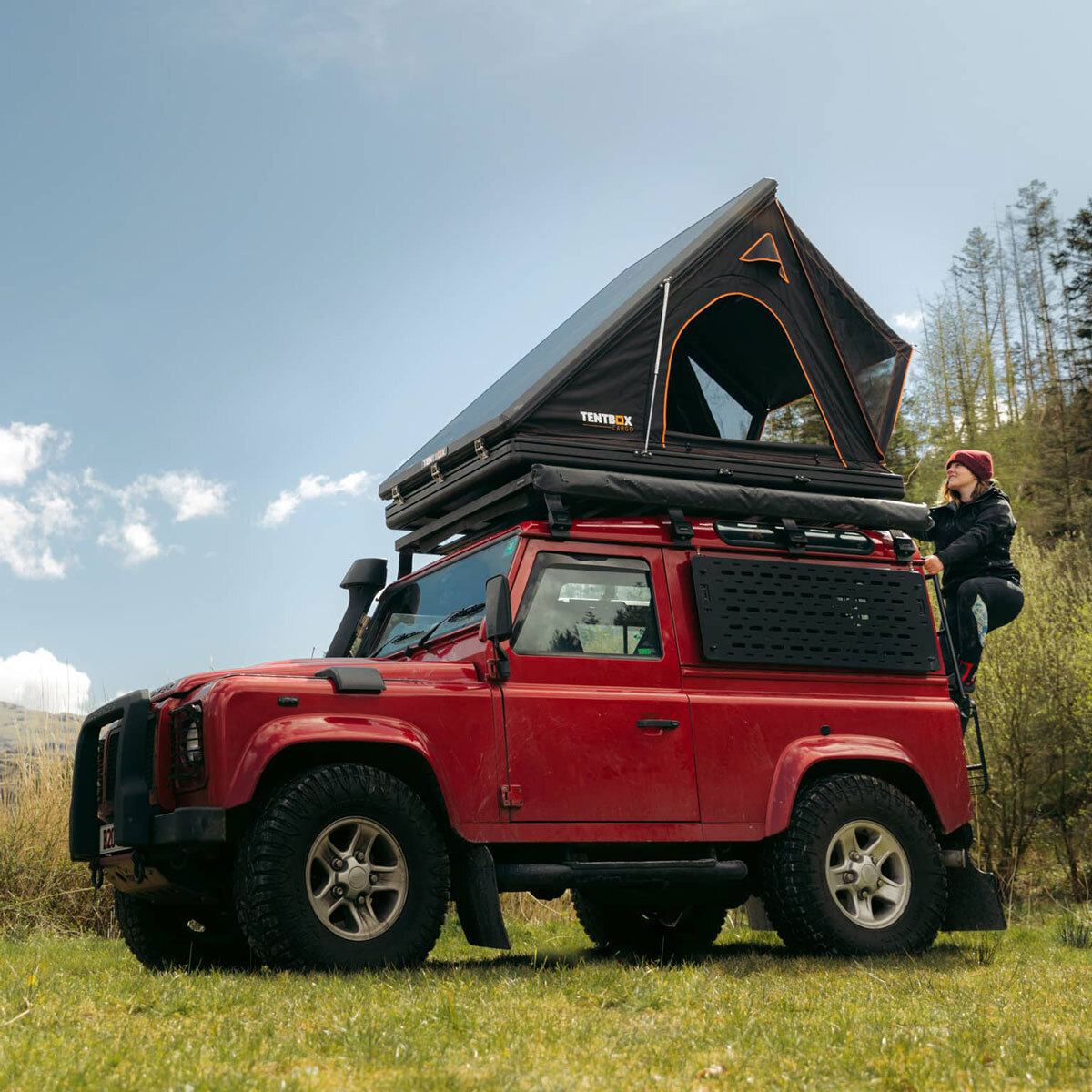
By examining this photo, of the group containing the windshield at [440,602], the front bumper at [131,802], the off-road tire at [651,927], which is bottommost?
the off-road tire at [651,927]

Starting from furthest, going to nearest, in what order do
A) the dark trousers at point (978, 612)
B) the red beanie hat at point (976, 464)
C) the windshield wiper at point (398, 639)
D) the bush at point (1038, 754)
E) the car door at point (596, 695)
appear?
the bush at point (1038, 754) < the red beanie hat at point (976, 464) < the dark trousers at point (978, 612) < the windshield wiper at point (398, 639) < the car door at point (596, 695)

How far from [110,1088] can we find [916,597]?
5.76 metres

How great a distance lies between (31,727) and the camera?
10695 millimetres

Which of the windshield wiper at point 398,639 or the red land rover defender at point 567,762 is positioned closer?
the red land rover defender at point 567,762

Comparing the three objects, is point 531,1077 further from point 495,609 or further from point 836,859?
point 836,859

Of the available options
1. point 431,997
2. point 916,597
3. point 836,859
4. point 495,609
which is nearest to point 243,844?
point 431,997

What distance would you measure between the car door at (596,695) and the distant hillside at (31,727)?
229 inches

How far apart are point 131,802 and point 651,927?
13.7 feet

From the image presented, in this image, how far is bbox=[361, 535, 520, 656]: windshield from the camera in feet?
22.0

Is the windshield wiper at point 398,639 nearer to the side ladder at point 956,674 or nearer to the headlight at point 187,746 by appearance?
the headlight at point 187,746

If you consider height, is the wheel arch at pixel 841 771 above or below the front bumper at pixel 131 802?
below

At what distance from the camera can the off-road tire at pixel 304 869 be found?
17.3 ft

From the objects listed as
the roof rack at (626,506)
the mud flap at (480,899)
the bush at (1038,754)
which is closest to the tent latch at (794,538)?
the roof rack at (626,506)

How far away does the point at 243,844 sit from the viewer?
543cm
